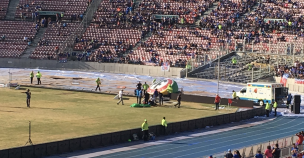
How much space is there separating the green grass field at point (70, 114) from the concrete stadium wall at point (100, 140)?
178cm

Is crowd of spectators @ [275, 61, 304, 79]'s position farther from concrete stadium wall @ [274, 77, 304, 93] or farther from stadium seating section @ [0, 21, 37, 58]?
stadium seating section @ [0, 21, 37, 58]

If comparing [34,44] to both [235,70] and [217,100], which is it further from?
[217,100]

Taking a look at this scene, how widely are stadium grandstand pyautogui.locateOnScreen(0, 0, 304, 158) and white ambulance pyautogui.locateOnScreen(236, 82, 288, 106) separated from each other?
43.0 feet

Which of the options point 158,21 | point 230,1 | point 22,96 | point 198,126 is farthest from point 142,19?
point 198,126

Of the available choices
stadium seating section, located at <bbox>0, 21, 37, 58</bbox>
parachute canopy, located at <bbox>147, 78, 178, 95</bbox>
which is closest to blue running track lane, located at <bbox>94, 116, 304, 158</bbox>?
parachute canopy, located at <bbox>147, 78, 178, 95</bbox>

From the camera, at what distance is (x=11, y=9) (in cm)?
9644

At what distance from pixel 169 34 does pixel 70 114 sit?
1793 inches

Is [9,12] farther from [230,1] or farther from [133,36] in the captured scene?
[230,1]

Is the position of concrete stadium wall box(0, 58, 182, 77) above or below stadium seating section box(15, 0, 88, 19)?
below

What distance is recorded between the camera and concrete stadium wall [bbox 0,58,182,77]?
74625 mm

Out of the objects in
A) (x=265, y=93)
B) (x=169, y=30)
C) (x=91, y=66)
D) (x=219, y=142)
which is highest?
(x=169, y=30)

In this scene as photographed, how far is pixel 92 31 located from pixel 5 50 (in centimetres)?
1331

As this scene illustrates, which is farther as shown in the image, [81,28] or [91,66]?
[81,28]

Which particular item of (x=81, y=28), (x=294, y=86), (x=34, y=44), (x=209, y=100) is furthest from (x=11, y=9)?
(x=209, y=100)
